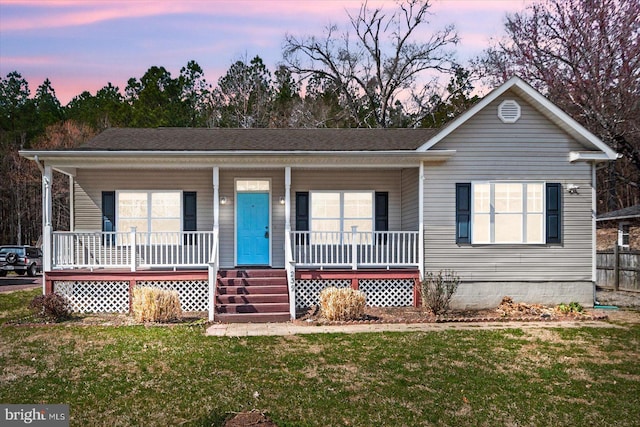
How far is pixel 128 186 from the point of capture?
15.0m

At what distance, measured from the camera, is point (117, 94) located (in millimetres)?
40812

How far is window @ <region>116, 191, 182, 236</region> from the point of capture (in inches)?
584

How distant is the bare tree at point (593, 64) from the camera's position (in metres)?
25.2

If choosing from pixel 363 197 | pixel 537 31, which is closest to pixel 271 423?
pixel 363 197

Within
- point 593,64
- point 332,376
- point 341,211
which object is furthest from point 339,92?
point 332,376

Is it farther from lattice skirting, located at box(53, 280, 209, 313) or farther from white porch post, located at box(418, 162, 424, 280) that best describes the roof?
lattice skirting, located at box(53, 280, 209, 313)

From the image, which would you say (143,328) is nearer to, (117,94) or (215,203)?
(215,203)

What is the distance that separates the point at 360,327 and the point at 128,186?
7625 mm

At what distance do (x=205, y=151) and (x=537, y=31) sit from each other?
22621mm

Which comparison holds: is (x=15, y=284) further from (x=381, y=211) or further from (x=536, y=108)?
(x=536, y=108)

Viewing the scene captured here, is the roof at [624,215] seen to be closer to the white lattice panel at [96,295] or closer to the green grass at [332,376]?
the green grass at [332,376]

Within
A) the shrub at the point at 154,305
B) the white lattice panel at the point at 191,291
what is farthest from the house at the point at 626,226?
the shrub at the point at 154,305

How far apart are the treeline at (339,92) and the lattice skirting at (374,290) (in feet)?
56.3

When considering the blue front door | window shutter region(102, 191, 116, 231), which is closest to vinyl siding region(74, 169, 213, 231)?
window shutter region(102, 191, 116, 231)
